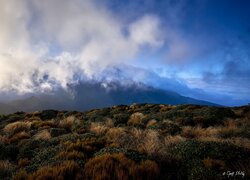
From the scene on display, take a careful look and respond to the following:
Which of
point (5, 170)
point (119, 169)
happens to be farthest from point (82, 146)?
point (119, 169)

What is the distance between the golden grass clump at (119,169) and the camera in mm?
5353

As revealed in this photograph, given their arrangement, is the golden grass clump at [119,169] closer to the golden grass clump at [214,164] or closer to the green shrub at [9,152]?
the golden grass clump at [214,164]

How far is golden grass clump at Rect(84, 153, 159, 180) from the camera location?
211 inches

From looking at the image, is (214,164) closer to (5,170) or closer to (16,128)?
(5,170)

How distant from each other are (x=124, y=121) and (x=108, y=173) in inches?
559

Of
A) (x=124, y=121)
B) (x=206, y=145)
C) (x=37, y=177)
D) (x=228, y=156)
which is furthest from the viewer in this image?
(x=124, y=121)

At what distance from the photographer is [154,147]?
26.4 ft

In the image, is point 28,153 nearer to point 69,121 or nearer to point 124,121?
point 69,121

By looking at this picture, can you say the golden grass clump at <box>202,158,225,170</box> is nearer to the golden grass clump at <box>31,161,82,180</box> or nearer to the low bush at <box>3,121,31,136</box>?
the golden grass clump at <box>31,161,82,180</box>

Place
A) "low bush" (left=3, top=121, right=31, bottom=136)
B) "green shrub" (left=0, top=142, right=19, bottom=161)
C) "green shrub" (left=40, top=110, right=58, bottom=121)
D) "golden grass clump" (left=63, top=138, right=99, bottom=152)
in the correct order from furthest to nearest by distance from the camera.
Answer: "green shrub" (left=40, top=110, right=58, bottom=121)
"low bush" (left=3, top=121, right=31, bottom=136)
"green shrub" (left=0, top=142, right=19, bottom=161)
"golden grass clump" (left=63, top=138, right=99, bottom=152)

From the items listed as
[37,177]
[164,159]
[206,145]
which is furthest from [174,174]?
[37,177]

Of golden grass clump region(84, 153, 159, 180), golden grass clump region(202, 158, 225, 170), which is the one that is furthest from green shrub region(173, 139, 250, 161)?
golden grass clump region(84, 153, 159, 180)

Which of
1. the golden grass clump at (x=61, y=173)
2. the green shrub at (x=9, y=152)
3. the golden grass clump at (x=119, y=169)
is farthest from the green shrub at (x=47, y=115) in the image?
the golden grass clump at (x=119, y=169)

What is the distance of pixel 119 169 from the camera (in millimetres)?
5590
